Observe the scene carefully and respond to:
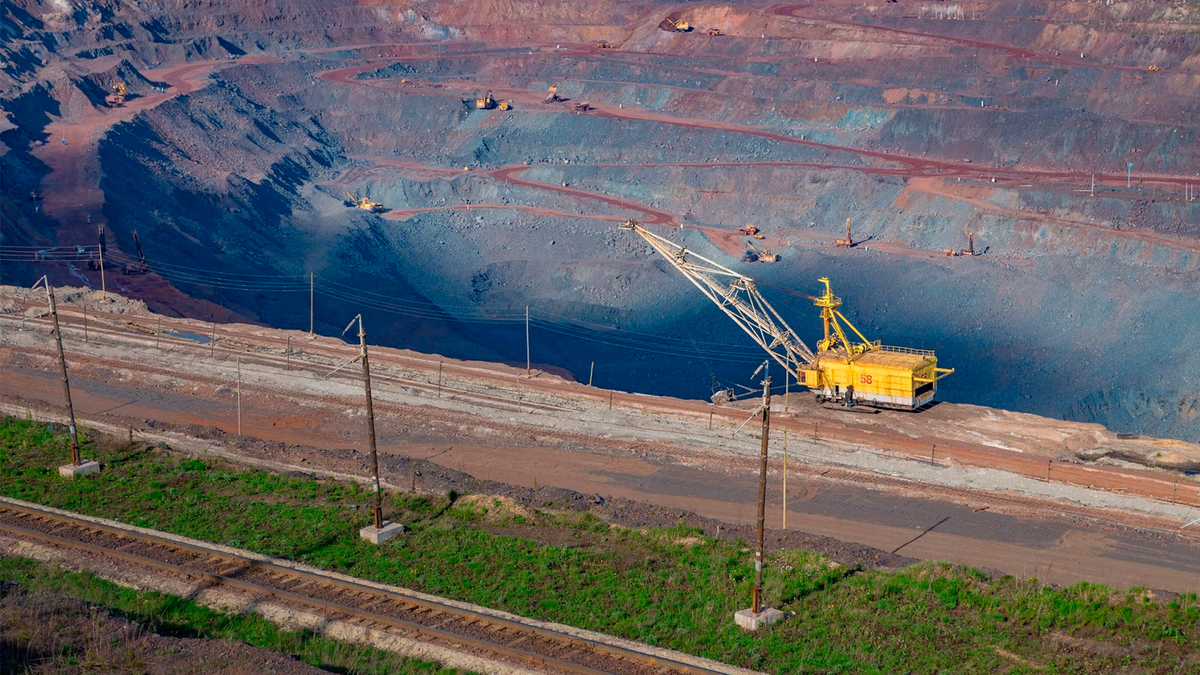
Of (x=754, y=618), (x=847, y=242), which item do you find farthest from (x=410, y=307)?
(x=754, y=618)

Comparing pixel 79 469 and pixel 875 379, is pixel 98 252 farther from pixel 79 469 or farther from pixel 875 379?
pixel 875 379

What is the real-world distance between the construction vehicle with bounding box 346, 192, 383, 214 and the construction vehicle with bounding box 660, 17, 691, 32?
44343 millimetres

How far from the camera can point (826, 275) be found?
2906 inches

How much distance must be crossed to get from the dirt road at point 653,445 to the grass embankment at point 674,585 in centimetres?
468

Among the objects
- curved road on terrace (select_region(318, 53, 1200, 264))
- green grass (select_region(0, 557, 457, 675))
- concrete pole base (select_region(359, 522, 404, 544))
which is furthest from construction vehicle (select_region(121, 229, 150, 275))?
concrete pole base (select_region(359, 522, 404, 544))

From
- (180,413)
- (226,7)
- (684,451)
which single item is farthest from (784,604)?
(226,7)

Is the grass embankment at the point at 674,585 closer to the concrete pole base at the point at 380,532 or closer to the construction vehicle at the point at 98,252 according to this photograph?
the concrete pole base at the point at 380,532

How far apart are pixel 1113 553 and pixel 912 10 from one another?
9898cm

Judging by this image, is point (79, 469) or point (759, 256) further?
point (759, 256)

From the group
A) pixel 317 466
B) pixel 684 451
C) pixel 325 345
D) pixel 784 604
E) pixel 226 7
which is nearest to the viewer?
pixel 784 604

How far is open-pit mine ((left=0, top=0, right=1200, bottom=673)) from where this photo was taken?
3834 cm

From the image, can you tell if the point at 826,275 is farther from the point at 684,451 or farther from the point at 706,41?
the point at 706,41

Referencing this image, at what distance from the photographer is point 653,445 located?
138ft

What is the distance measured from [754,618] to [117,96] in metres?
96.1
